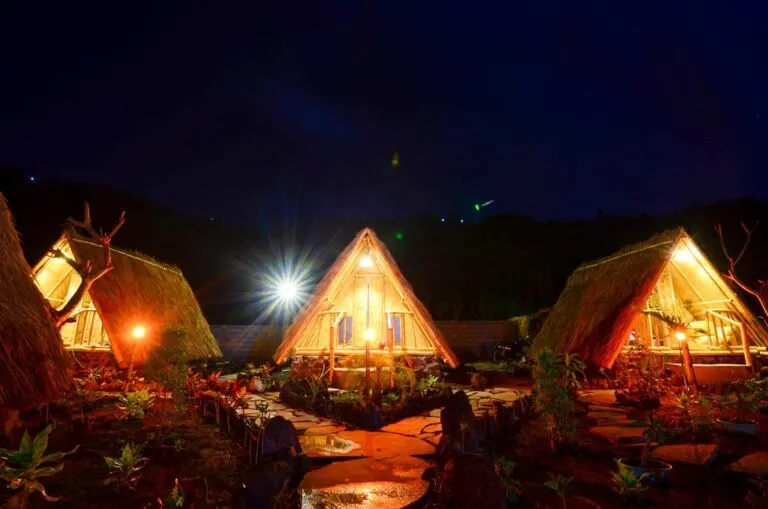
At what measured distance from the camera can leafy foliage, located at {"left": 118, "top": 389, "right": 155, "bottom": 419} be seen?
293 inches

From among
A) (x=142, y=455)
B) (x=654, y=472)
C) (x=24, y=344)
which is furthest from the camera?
(x=24, y=344)

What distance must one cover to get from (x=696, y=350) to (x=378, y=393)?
8852mm

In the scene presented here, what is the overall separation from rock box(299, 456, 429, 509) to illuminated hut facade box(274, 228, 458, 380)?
454 centimetres

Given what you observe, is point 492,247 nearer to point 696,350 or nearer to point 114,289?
point 696,350

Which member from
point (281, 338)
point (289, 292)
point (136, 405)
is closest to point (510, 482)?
point (136, 405)

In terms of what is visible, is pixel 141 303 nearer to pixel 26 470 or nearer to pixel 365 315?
pixel 365 315

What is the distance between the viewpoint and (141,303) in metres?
11.5

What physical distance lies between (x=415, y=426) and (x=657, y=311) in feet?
26.8

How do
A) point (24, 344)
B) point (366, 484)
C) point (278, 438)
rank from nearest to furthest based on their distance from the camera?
point (366, 484) → point (278, 438) → point (24, 344)

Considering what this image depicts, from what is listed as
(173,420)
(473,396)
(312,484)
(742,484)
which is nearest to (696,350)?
(473,396)

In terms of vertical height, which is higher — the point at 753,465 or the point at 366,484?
the point at 753,465

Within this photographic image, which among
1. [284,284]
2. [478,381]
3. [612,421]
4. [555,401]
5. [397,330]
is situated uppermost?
[284,284]

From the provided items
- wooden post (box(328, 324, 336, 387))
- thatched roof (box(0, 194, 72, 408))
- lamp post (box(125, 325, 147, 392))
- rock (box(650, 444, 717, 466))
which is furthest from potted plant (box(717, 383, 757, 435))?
lamp post (box(125, 325, 147, 392))

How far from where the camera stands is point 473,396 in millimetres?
9797
